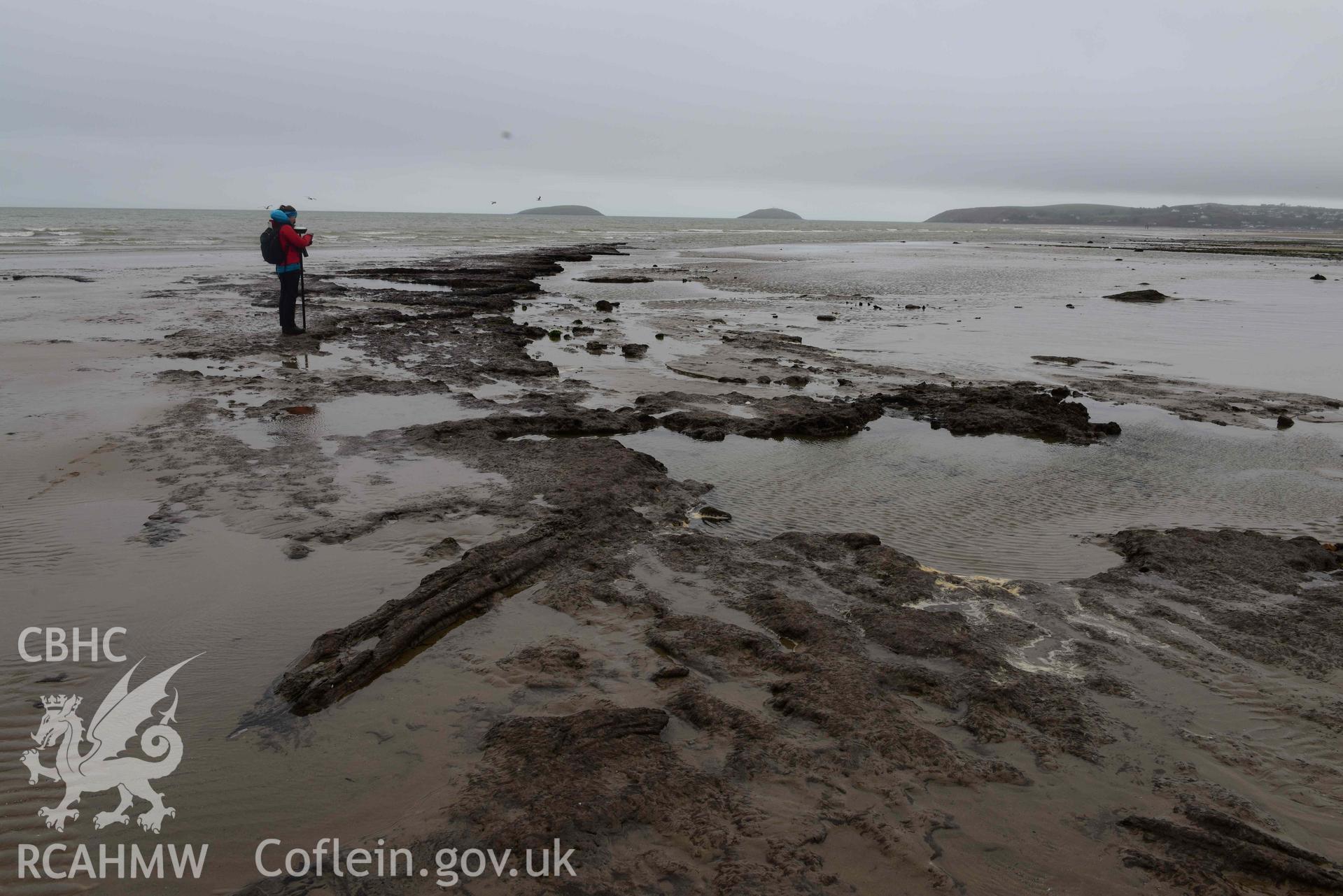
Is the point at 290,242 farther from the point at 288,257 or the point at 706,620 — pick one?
the point at 706,620

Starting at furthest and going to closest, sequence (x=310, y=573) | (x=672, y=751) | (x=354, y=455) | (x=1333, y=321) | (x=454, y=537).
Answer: (x=1333, y=321)
(x=354, y=455)
(x=454, y=537)
(x=310, y=573)
(x=672, y=751)

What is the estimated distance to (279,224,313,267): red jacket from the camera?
14484 mm

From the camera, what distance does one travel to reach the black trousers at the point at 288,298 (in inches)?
582

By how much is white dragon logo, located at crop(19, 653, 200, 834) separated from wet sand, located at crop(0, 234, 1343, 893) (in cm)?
10

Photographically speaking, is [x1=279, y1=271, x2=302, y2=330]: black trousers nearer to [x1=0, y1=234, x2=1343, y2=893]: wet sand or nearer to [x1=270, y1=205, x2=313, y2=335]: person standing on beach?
[x1=270, y1=205, x2=313, y2=335]: person standing on beach

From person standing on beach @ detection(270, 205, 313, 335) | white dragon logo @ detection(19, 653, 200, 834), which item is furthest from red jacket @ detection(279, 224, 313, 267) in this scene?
white dragon logo @ detection(19, 653, 200, 834)

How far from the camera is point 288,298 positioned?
1495 cm

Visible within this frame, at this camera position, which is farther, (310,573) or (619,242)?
(619,242)

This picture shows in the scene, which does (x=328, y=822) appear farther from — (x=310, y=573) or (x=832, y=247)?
(x=832, y=247)

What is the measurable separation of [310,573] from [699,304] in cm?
1949

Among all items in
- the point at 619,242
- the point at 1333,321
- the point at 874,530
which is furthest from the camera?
the point at 619,242

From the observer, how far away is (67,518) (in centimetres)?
600

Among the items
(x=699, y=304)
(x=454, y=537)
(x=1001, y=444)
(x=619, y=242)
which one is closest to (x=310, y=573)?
(x=454, y=537)

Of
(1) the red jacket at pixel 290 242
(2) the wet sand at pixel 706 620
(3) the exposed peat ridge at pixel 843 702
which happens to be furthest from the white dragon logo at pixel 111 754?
(1) the red jacket at pixel 290 242
